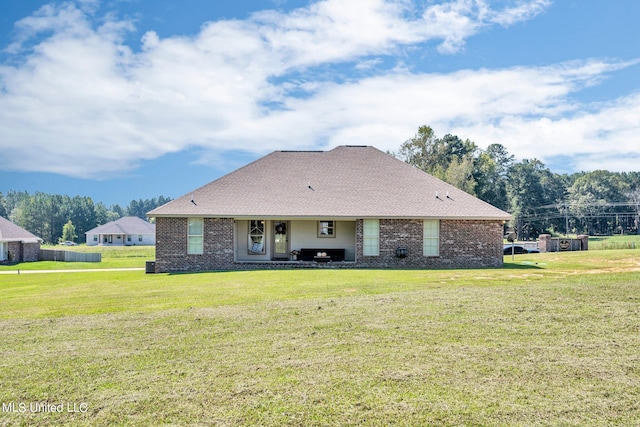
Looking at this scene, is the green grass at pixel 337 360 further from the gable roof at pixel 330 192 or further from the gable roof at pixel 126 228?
the gable roof at pixel 126 228

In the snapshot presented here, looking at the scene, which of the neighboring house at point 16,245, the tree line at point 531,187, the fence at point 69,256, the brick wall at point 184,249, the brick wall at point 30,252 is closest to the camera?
the brick wall at point 184,249

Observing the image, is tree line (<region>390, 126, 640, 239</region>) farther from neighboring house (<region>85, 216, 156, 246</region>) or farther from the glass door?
neighboring house (<region>85, 216, 156, 246</region>)

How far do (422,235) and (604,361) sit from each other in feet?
51.5

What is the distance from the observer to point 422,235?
71.1 feet

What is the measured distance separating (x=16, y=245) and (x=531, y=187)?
7733 cm

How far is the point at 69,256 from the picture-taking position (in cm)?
3912

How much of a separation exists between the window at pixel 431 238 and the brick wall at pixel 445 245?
154mm

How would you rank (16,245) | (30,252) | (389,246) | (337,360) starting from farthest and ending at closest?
(30,252), (16,245), (389,246), (337,360)

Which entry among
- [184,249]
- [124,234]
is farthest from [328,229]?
[124,234]

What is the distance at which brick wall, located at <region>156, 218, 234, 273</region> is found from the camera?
21406 mm

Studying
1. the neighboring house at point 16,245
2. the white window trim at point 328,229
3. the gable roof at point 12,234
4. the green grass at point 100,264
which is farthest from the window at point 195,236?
the gable roof at point 12,234

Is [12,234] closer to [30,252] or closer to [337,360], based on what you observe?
[30,252]

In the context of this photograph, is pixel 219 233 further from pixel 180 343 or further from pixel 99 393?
pixel 99 393

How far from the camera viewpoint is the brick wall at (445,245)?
21.6m
